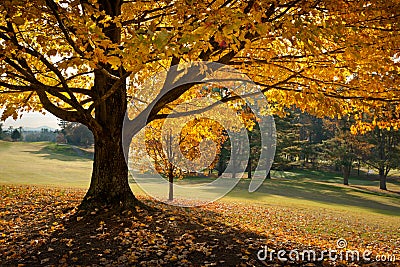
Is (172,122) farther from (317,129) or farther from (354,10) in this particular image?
(317,129)

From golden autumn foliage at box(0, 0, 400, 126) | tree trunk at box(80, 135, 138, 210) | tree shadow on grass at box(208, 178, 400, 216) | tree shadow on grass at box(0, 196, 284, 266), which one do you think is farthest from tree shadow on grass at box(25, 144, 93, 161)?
tree shadow on grass at box(0, 196, 284, 266)

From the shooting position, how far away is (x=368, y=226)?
12688 millimetres

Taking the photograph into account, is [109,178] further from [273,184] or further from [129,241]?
[273,184]

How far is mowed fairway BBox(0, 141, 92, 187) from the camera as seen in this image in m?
23.3

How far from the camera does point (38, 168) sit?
2978 centimetres

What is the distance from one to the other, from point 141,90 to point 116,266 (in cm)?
636

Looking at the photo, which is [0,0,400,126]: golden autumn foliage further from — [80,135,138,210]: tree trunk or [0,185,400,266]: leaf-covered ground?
[0,185,400,266]: leaf-covered ground

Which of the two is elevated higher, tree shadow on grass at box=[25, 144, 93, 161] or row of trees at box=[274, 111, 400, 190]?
row of trees at box=[274, 111, 400, 190]

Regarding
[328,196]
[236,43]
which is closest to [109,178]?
[236,43]

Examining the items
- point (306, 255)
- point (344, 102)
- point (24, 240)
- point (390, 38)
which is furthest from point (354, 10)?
point (24, 240)

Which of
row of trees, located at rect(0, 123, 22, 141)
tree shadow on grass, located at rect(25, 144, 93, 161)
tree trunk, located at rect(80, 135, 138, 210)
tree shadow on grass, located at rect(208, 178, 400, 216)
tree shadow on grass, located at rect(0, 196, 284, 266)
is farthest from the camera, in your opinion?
row of trees, located at rect(0, 123, 22, 141)

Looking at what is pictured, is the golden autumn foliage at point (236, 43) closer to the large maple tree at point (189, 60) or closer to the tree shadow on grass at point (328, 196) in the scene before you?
the large maple tree at point (189, 60)

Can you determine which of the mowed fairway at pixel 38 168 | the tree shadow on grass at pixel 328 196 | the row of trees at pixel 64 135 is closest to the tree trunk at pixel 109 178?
the tree shadow on grass at pixel 328 196

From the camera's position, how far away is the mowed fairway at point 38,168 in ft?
76.4
